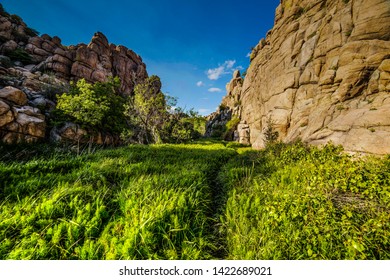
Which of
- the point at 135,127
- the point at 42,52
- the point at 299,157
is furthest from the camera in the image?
the point at 42,52

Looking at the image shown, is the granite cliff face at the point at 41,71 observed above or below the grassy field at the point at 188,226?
above

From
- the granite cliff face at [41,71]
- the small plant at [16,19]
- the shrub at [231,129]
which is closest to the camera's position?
the granite cliff face at [41,71]

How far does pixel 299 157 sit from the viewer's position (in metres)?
A: 7.98

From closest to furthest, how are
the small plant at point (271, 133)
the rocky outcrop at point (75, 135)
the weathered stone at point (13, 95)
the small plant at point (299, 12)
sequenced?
the weathered stone at point (13, 95), the rocky outcrop at point (75, 135), the small plant at point (271, 133), the small plant at point (299, 12)

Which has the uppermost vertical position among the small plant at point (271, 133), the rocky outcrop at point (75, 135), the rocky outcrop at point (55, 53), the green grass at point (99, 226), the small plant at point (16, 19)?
the small plant at point (16, 19)

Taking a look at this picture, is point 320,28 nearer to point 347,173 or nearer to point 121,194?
point 347,173

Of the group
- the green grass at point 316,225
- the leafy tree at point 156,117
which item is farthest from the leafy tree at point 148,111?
the green grass at point 316,225

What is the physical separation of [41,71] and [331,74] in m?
52.2

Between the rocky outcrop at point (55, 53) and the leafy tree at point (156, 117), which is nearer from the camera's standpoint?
the leafy tree at point (156, 117)

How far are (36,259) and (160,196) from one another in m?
2.21

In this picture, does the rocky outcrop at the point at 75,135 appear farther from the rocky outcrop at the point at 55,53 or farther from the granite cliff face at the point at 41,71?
the rocky outcrop at the point at 55,53

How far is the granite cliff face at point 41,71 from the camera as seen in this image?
44.6ft

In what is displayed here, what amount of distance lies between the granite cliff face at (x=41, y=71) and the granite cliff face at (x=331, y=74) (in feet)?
67.4
